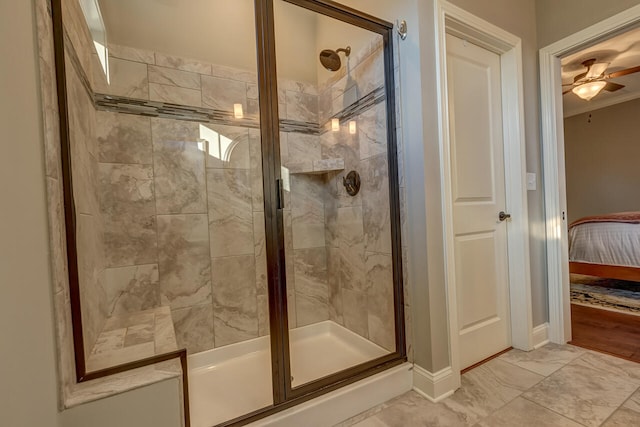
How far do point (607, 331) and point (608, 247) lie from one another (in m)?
1.28

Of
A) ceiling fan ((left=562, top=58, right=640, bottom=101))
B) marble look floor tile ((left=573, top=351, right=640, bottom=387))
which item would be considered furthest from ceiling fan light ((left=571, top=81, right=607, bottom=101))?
marble look floor tile ((left=573, top=351, right=640, bottom=387))

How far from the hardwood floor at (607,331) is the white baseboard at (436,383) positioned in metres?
1.14

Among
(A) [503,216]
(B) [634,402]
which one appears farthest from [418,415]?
(A) [503,216]

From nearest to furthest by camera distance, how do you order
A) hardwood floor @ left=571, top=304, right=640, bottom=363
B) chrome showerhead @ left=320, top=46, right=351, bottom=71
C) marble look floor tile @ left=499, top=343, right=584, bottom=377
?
1. marble look floor tile @ left=499, top=343, right=584, bottom=377
2. hardwood floor @ left=571, top=304, right=640, bottom=363
3. chrome showerhead @ left=320, top=46, right=351, bottom=71

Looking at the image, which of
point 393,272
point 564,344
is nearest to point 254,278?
point 393,272

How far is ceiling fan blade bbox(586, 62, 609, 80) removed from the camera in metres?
3.03

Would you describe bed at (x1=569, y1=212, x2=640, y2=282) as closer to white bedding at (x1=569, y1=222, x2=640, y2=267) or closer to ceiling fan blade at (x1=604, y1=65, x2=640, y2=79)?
white bedding at (x1=569, y1=222, x2=640, y2=267)

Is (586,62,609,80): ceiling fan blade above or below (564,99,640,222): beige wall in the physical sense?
above

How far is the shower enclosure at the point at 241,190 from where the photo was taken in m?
1.40

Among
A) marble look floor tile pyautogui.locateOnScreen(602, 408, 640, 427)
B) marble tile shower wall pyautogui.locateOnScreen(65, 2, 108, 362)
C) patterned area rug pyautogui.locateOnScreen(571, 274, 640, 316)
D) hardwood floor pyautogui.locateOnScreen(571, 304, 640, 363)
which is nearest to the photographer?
marble tile shower wall pyautogui.locateOnScreen(65, 2, 108, 362)

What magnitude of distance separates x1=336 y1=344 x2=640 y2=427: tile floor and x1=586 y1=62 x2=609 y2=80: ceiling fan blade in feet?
9.71

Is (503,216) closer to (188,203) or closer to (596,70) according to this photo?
(188,203)

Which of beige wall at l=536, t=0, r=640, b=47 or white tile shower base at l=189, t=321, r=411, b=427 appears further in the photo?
beige wall at l=536, t=0, r=640, b=47

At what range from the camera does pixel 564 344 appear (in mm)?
2002
